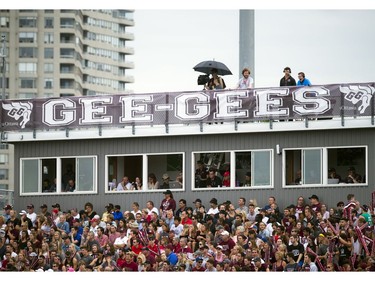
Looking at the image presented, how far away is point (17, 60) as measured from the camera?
156625 millimetres

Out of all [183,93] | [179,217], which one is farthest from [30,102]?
[179,217]

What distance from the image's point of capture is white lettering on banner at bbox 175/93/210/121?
40.2m

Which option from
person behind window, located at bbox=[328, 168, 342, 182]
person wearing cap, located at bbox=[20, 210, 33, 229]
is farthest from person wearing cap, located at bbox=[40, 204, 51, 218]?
person behind window, located at bbox=[328, 168, 342, 182]

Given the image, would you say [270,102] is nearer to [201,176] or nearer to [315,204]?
[201,176]

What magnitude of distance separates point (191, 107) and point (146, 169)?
2712 mm

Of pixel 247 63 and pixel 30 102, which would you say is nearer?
pixel 30 102

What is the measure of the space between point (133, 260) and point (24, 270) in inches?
144

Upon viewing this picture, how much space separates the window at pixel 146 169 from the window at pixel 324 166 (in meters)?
3.72

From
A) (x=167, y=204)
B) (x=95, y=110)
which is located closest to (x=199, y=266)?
(x=167, y=204)

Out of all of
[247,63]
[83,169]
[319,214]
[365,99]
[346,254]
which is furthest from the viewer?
[247,63]

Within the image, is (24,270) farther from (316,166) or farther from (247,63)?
(247,63)

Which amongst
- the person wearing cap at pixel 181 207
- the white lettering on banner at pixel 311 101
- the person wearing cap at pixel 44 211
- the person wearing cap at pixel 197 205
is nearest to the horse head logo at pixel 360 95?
the white lettering on banner at pixel 311 101

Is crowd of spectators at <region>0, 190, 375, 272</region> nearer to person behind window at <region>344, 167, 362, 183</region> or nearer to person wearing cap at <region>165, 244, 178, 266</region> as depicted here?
person wearing cap at <region>165, 244, 178, 266</region>

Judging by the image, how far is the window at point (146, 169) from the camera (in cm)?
4103
